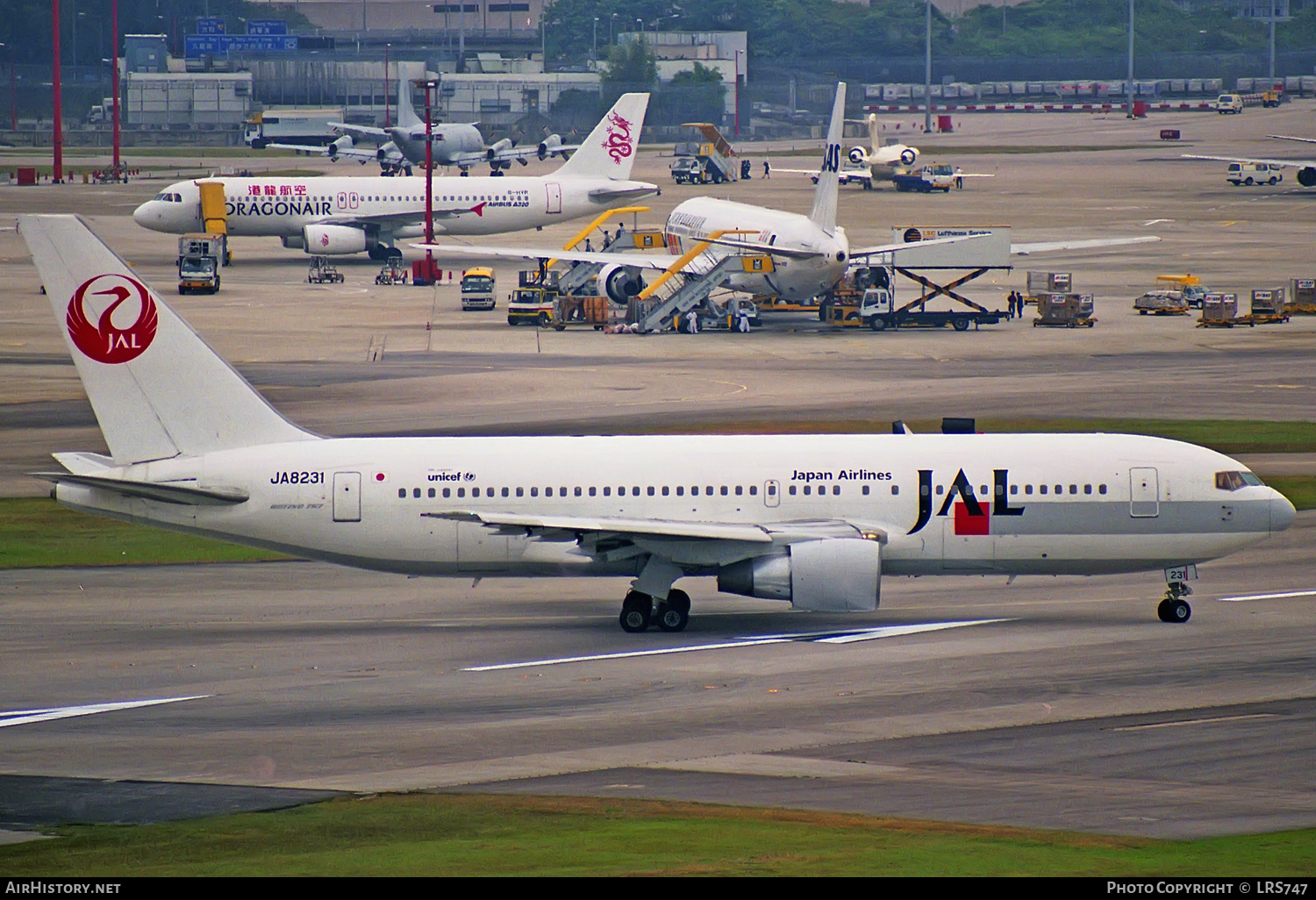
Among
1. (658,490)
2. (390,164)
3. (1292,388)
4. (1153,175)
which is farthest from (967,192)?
(658,490)

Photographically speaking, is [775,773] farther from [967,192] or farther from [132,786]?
[967,192]

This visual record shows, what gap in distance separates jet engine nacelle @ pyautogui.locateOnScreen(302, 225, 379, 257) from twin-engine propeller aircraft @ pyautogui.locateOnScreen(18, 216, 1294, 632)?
83883 mm

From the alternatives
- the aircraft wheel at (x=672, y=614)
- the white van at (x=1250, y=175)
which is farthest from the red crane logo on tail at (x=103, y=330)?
the white van at (x=1250, y=175)

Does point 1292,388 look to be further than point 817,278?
No

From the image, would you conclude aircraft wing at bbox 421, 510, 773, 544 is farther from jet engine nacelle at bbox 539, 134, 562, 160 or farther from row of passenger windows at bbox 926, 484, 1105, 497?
jet engine nacelle at bbox 539, 134, 562, 160

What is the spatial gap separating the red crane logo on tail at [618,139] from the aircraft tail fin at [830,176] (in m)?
38.1

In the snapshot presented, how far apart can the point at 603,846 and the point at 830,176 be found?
232 ft

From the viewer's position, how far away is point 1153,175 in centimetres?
19075

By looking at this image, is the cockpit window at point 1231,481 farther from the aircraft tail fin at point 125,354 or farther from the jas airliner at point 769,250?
the jas airliner at point 769,250

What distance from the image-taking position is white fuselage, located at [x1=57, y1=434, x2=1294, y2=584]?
3922 centimetres

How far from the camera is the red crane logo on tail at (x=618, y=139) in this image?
129750 mm

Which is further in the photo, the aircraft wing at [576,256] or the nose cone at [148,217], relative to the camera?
the nose cone at [148,217]

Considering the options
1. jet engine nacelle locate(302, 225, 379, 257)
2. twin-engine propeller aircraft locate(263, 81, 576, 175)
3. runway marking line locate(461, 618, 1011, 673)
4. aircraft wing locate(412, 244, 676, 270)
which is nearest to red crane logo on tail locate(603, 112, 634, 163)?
jet engine nacelle locate(302, 225, 379, 257)

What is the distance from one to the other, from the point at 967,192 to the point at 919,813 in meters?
157
